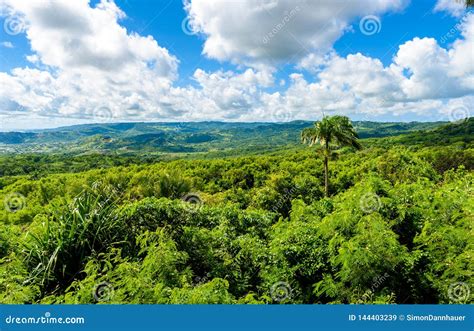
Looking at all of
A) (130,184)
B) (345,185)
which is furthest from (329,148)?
(130,184)

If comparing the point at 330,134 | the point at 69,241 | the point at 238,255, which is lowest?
the point at 238,255

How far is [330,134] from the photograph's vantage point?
987 inches

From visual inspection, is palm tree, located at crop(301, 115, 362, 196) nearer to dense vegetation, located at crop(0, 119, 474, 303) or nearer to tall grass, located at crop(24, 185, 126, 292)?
dense vegetation, located at crop(0, 119, 474, 303)

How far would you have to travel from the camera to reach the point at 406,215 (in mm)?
6844

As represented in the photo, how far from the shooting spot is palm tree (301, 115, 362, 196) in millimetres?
24766

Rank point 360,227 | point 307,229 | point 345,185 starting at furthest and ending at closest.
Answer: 1. point 345,185
2. point 307,229
3. point 360,227

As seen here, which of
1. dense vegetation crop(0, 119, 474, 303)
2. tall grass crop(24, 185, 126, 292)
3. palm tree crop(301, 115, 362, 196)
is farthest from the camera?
palm tree crop(301, 115, 362, 196)

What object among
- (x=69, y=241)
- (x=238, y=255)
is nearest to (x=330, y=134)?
(x=238, y=255)

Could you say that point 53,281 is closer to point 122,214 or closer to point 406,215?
point 122,214

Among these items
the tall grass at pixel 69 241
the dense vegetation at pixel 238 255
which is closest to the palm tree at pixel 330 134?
the dense vegetation at pixel 238 255

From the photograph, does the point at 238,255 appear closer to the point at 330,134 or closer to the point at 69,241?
the point at 69,241

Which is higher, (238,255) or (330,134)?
(330,134)

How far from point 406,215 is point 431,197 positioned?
39.0 inches

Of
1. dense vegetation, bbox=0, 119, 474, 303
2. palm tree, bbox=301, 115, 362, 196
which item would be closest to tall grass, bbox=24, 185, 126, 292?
dense vegetation, bbox=0, 119, 474, 303
